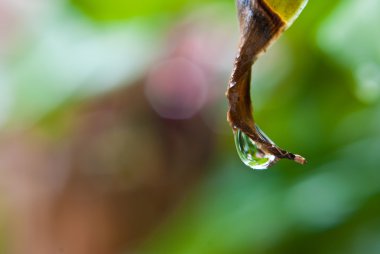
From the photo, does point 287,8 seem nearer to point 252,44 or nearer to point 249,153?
point 252,44

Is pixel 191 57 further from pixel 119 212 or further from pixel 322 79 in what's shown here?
pixel 322 79

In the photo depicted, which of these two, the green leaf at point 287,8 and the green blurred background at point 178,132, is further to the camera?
the green blurred background at point 178,132

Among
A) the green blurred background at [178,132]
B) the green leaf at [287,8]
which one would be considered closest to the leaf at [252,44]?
the green leaf at [287,8]

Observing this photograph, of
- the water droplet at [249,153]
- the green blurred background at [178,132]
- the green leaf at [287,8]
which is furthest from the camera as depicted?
the green blurred background at [178,132]

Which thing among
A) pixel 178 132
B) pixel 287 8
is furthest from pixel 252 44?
pixel 178 132

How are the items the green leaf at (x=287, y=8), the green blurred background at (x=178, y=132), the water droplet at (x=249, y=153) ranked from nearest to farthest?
the green leaf at (x=287, y=8) → the water droplet at (x=249, y=153) → the green blurred background at (x=178, y=132)

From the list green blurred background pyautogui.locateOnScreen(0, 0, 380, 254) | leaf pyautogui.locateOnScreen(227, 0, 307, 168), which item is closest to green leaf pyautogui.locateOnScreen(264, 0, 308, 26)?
leaf pyautogui.locateOnScreen(227, 0, 307, 168)

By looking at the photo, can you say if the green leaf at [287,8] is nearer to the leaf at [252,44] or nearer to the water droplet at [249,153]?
the leaf at [252,44]

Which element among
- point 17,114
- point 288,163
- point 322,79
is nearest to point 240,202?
point 288,163

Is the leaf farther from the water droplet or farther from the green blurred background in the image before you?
the green blurred background

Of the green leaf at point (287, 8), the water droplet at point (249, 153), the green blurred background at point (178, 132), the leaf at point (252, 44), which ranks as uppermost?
the green leaf at point (287, 8)
